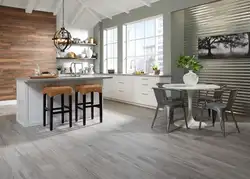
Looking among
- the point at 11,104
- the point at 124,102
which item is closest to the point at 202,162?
the point at 124,102

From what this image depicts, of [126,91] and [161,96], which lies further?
[126,91]

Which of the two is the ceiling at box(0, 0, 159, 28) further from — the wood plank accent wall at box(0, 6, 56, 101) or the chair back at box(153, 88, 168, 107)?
the chair back at box(153, 88, 168, 107)

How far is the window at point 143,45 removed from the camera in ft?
23.5

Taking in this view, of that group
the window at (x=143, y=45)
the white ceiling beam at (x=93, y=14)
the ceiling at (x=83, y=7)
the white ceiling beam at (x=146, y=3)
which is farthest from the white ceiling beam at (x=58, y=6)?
the white ceiling beam at (x=146, y=3)

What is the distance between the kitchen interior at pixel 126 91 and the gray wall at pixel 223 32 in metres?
0.02

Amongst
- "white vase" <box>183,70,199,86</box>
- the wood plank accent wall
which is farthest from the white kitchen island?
the wood plank accent wall

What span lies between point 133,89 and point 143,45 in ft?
4.75

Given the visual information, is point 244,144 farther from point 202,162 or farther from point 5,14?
point 5,14

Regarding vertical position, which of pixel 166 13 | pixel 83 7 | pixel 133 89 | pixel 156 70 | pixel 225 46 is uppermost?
pixel 83 7

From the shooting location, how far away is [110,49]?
896 centimetres

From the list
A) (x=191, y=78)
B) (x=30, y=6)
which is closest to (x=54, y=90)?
(x=191, y=78)

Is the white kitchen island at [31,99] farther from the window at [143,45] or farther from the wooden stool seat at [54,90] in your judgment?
the window at [143,45]

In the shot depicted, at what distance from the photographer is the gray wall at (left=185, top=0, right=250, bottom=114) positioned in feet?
18.0

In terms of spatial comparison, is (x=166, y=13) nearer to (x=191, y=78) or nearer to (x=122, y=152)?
(x=191, y=78)
